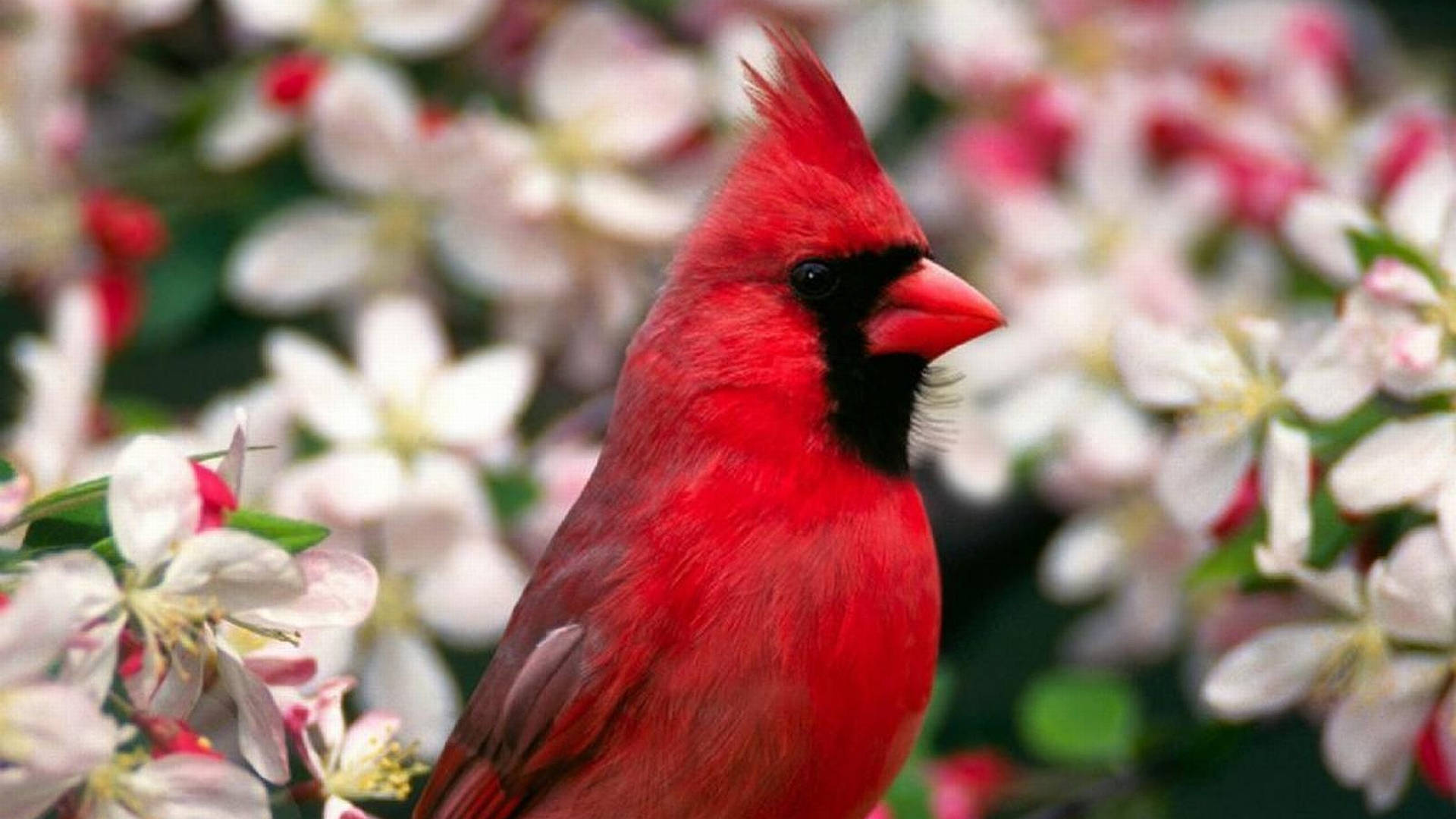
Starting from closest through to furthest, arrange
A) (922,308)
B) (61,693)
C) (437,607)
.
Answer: (61,693) → (922,308) → (437,607)

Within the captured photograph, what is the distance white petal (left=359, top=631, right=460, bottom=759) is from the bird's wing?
23 centimetres

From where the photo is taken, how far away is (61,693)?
919 mm

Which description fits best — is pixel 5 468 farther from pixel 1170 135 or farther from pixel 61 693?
pixel 1170 135

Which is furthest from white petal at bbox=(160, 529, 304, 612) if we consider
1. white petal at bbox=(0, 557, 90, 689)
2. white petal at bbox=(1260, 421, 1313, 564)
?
white petal at bbox=(1260, 421, 1313, 564)

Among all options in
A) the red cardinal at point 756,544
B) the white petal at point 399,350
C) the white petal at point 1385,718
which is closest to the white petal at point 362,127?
the white petal at point 399,350

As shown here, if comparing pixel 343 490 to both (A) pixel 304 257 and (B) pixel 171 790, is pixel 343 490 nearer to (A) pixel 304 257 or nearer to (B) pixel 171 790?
(A) pixel 304 257

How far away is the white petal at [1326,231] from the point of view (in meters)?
1.64

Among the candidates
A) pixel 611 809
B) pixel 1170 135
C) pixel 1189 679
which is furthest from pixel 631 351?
pixel 1170 135

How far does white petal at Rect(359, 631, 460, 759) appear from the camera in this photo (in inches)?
65.9

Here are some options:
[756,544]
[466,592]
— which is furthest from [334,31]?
[756,544]

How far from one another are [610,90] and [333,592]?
0.99 meters

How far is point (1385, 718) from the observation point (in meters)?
1.45

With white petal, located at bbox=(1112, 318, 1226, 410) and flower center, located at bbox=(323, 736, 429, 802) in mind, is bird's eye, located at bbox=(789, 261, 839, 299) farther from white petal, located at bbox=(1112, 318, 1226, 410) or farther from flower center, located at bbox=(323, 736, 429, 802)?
flower center, located at bbox=(323, 736, 429, 802)

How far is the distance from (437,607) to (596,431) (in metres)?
0.37
